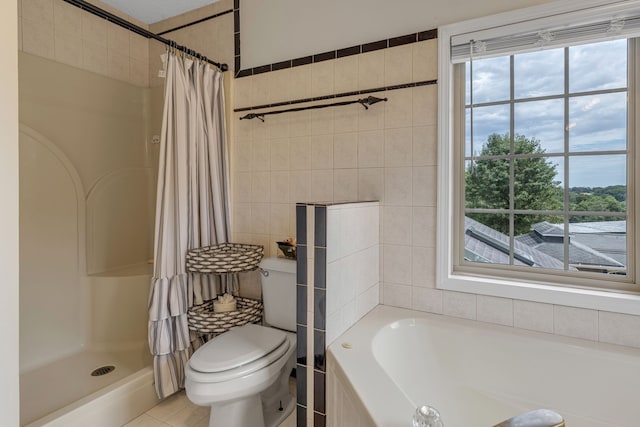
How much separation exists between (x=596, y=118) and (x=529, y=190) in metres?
0.44

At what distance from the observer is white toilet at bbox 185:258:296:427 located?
4.74ft

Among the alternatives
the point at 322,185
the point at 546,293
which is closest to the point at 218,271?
the point at 322,185

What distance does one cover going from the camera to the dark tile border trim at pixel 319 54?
177 centimetres

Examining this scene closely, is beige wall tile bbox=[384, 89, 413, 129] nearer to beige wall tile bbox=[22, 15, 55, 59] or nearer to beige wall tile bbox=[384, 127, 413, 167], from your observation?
beige wall tile bbox=[384, 127, 413, 167]

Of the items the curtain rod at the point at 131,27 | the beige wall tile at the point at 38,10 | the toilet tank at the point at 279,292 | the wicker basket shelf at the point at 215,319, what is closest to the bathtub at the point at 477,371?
the toilet tank at the point at 279,292

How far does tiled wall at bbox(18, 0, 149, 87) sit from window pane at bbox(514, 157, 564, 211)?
2.94 meters

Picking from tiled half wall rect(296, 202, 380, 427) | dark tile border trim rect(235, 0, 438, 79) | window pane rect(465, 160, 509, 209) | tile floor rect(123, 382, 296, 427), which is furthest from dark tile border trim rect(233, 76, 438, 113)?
tile floor rect(123, 382, 296, 427)

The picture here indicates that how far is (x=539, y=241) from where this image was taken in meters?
1.69

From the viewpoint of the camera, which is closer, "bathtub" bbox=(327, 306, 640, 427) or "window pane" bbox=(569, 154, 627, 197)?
"bathtub" bbox=(327, 306, 640, 427)

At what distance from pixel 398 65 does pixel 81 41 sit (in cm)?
225

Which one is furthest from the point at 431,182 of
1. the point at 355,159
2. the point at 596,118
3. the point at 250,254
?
the point at 250,254

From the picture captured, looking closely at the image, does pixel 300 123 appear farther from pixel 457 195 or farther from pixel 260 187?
pixel 457 195

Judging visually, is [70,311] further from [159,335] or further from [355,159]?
[355,159]

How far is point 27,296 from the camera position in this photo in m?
2.01
